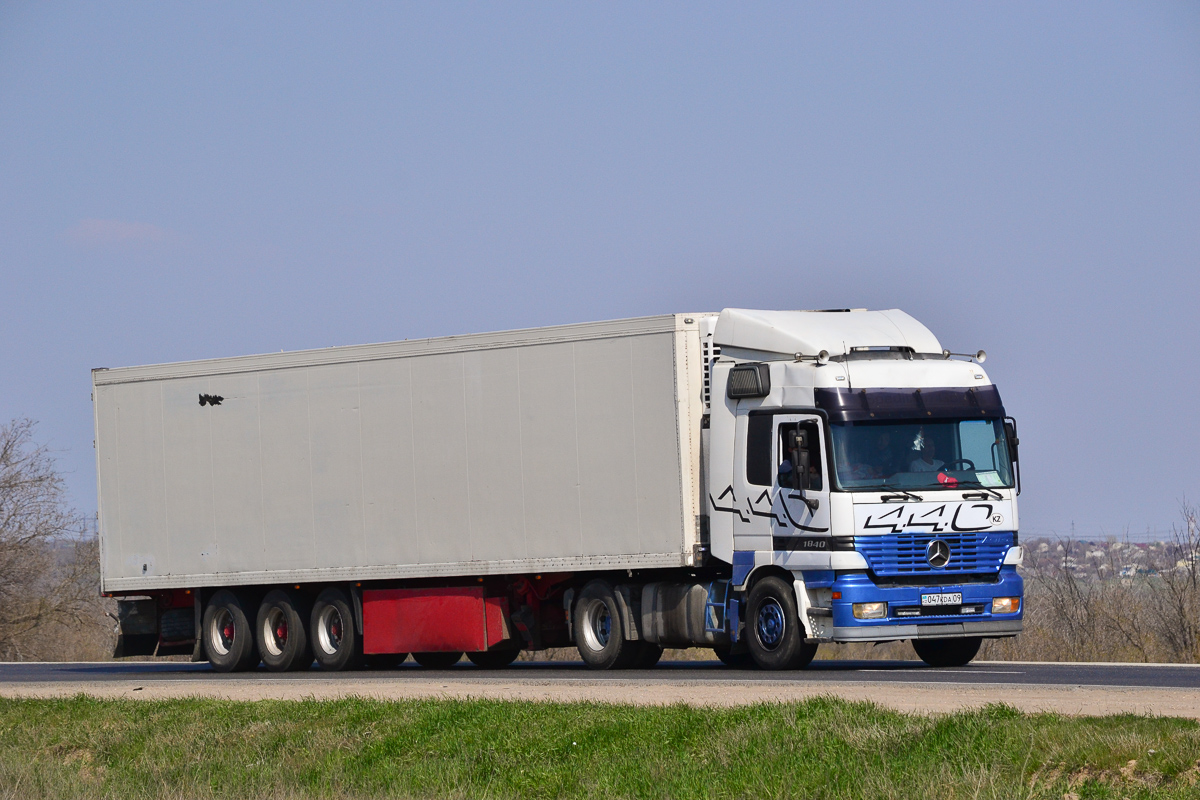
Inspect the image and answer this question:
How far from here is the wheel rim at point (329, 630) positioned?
23.6 metres

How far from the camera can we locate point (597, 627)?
2134cm

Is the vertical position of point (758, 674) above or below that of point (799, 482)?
below

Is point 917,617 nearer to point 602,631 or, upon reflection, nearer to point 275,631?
point 602,631

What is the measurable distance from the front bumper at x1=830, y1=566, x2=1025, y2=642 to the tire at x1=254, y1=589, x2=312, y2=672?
27.8ft

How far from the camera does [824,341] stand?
1961 cm

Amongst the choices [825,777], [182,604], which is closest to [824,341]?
[825,777]

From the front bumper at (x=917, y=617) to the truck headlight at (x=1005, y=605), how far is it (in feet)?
0.14

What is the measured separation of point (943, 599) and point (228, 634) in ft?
35.6

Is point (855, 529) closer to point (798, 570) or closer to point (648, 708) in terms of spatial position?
point (798, 570)

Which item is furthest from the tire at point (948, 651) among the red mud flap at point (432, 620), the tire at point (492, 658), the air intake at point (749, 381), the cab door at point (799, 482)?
the tire at point (492, 658)

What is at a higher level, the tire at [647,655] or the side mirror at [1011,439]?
the side mirror at [1011,439]

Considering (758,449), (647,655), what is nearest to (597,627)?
(647,655)

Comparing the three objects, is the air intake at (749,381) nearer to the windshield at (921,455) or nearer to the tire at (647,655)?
the windshield at (921,455)

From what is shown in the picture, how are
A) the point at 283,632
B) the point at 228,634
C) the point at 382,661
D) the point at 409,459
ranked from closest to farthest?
the point at 409,459, the point at 283,632, the point at 382,661, the point at 228,634
